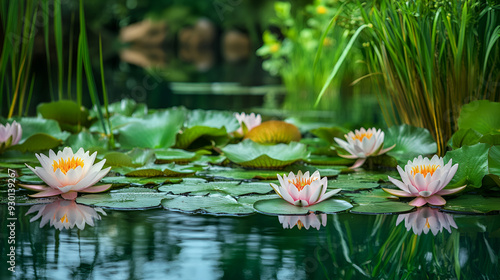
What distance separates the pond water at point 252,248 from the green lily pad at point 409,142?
0.50m

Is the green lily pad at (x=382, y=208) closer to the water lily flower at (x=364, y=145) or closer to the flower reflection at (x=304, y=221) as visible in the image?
the flower reflection at (x=304, y=221)

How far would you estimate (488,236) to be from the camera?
1081 mm

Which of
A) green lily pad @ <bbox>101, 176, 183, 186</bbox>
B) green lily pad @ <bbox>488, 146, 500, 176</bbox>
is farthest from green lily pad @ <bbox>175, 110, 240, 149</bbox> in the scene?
green lily pad @ <bbox>488, 146, 500, 176</bbox>

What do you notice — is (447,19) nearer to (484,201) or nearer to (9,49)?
(484,201)

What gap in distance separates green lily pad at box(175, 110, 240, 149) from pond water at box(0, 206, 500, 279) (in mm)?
739

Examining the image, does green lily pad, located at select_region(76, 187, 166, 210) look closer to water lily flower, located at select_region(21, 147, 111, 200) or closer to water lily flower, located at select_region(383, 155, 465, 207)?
water lily flower, located at select_region(21, 147, 111, 200)

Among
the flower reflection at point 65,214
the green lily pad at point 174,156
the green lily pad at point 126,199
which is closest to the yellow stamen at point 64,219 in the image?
the flower reflection at point 65,214

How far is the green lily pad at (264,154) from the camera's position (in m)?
1.67

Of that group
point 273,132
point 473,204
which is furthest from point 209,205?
point 273,132

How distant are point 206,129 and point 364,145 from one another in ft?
1.85

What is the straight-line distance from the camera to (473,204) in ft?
4.27

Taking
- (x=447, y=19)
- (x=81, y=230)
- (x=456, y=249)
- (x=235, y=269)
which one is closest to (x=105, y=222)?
(x=81, y=230)

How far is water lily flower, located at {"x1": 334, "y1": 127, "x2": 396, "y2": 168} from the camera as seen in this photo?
5.55ft

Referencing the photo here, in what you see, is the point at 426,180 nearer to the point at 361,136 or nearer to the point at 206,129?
the point at 361,136
